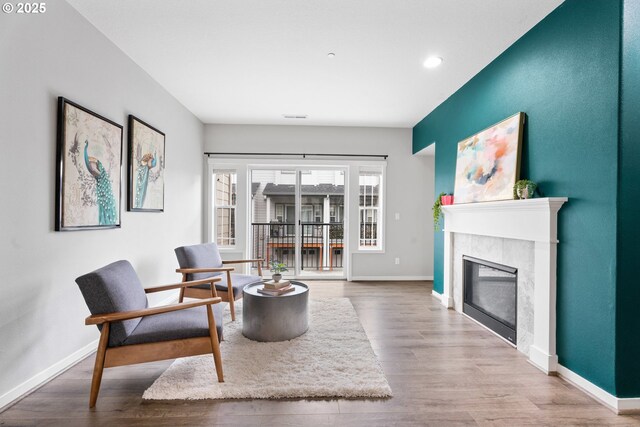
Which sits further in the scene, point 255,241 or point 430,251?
point 255,241

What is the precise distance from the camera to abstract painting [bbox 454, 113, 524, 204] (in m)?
2.74

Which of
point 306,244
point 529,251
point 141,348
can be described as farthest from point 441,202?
point 141,348

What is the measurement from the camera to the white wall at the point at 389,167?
546 cm

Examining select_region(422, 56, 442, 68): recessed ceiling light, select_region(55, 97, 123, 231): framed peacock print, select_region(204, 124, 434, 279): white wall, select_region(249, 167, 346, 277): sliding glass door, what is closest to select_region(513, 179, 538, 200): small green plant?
select_region(422, 56, 442, 68): recessed ceiling light

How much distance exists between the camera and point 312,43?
111 inches

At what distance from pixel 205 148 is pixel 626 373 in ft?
18.4

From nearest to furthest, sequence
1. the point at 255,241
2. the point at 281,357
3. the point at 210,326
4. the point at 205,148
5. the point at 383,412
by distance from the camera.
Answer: the point at 383,412 → the point at 210,326 → the point at 281,357 → the point at 205,148 → the point at 255,241

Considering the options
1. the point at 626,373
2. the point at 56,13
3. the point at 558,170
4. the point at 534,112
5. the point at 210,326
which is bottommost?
the point at 626,373

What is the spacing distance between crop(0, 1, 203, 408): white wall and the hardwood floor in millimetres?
321

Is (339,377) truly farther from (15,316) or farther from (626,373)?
(15,316)

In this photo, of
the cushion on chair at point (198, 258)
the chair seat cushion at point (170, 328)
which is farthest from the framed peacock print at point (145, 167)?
the chair seat cushion at point (170, 328)

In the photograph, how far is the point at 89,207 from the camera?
2574mm

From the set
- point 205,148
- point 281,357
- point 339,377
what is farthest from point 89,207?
point 205,148

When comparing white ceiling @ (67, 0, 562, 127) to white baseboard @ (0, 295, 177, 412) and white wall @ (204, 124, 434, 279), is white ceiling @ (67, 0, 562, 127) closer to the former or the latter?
white wall @ (204, 124, 434, 279)
